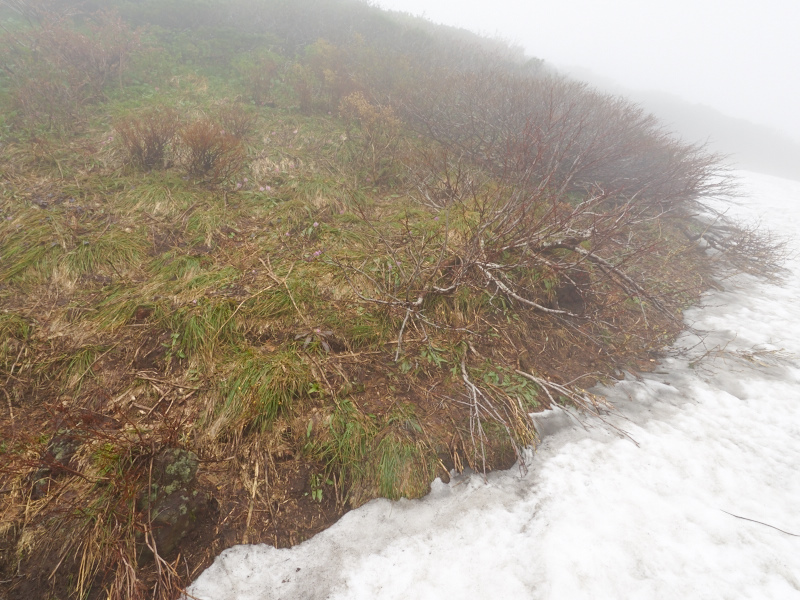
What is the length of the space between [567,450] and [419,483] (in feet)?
4.30

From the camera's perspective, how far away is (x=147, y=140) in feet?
14.4

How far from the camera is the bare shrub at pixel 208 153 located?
4383 millimetres

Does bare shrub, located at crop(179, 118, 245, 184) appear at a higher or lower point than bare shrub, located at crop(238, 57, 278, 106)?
lower

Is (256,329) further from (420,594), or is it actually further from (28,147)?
(28,147)

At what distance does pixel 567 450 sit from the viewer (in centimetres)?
279


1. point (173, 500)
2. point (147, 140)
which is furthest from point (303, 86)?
point (173, 500)

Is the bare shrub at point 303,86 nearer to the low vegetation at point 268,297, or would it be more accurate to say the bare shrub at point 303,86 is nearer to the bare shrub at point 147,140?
the low vegetation at point 268,297

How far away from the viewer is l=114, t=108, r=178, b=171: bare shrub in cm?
436

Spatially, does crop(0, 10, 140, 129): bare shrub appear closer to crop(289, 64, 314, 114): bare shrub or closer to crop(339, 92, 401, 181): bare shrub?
crop(289, 64, 314, 114): bare shrub

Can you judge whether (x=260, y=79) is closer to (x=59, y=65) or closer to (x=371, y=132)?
(x=371, y=132)

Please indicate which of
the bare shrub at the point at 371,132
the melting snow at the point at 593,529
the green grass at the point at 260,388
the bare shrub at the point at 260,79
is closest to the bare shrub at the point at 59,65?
the bare shrub at the point at 260,79

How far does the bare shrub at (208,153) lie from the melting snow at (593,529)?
14.8 feet

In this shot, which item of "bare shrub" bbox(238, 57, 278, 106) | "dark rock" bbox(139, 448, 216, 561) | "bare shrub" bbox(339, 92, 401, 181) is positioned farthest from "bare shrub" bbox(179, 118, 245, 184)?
"dark rock" bbox(139, 448, 216, 561)

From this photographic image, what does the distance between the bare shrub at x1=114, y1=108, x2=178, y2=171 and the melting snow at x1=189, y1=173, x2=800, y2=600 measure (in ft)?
15.8
